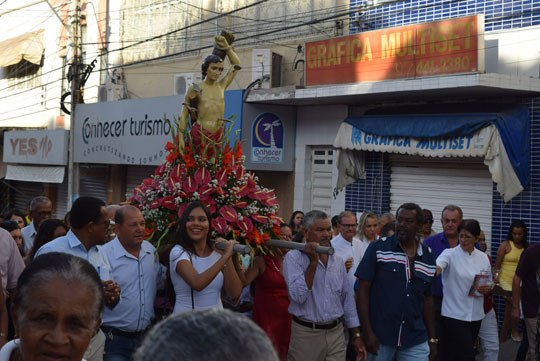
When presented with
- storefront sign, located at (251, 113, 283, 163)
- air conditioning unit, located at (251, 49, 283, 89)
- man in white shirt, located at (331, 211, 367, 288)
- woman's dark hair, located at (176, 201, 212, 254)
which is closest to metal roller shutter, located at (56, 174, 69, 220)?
air conditioning unit, located at (251, 49, 283, 89)

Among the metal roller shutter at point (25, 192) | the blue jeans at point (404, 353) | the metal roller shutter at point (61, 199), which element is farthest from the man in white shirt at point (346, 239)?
the metal roller shutter at point (25, 192)

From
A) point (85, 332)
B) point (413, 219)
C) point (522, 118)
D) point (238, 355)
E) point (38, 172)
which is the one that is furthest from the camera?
point (38, 172)

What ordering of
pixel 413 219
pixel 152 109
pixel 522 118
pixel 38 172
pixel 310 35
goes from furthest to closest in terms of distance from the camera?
1. pixel 38 172
2. pixel 152 109
3. pixel 310 35
4. pixel 522 118
5. pixel 413 219

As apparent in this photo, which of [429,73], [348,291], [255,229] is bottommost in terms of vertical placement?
[348,291]

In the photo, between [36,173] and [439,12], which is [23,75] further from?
[439,12]

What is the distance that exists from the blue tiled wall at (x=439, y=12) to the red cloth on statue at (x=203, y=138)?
6511 mm

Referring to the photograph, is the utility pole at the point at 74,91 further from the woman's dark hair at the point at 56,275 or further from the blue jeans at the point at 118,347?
the woman's dark hair at the point at 56,275

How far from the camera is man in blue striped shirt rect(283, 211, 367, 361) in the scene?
551cm

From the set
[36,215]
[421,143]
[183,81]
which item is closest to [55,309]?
[36,215]

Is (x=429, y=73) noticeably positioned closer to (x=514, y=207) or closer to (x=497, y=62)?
(x=497, y=62)

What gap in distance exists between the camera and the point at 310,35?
14.6 meters

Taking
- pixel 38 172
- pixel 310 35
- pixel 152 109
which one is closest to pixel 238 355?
pixel 310 35

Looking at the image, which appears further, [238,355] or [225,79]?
[225,79]

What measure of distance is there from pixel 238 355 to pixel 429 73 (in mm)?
10252
